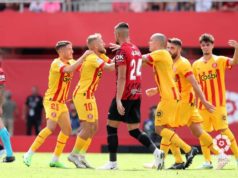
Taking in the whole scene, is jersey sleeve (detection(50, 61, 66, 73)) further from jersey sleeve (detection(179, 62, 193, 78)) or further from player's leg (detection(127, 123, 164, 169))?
jersey sleeve (detection(179, 62, 193, 78))

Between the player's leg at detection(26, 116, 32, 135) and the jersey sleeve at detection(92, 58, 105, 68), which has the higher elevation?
the jersey sleeve at detection(92, 58, 105, 68)

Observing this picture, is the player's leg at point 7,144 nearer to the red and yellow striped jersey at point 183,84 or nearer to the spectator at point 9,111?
the red and yellow striped jersey at point 183,84

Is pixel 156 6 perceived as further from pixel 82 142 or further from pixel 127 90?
pixel 127 90

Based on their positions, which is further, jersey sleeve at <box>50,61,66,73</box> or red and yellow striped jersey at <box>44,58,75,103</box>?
red and yellow striped jersey at <box>44,58,75,103</box>

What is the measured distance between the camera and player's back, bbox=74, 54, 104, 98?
Answer: 49.3 feet

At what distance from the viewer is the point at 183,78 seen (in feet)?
49.1

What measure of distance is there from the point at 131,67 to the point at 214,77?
1886 mm

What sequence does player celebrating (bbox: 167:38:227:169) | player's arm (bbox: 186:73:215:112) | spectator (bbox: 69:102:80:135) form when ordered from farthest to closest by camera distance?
spectator (bbox: 69:102:80:135)
player celebrating (bbox: 167:38:227:169)
player's arm (bbox: 186:73:215:112)

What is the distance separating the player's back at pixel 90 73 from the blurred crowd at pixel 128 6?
12.1 meters

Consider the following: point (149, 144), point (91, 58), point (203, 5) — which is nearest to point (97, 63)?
point (91, 58)

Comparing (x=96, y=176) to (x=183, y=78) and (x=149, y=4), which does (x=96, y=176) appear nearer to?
(x=183, y=78)

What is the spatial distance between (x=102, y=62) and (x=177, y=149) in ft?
6.26

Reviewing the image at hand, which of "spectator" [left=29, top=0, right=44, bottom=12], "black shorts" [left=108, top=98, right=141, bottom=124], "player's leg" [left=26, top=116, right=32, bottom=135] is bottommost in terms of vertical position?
"player's leg" [left=26, top=116, right=32, bottom=135]

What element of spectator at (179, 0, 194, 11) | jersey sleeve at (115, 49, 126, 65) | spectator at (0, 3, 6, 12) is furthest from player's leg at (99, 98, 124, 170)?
spectator at (0, 3, 6, 12)
